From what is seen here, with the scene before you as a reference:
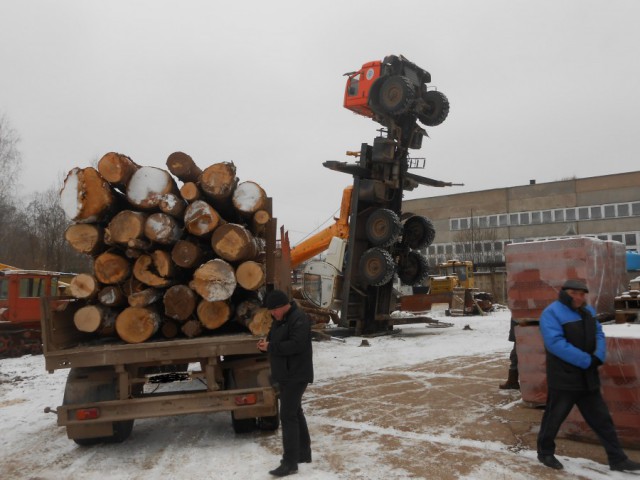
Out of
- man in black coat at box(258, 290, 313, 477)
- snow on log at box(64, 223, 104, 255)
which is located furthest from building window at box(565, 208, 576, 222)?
snow on log at box(64, 223, 104, 255)

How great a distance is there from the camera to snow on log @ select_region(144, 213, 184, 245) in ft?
19.7

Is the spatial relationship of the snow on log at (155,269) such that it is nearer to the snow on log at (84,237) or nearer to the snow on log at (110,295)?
the snow on log at (110,295)

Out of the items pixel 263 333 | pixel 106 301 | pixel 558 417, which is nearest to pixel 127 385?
pixel 106 301

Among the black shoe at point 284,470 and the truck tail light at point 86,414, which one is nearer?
the black shoe at point 284,470

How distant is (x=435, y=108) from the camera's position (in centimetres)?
1681

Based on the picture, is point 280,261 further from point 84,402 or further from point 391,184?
point 391,184

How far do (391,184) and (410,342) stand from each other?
463 cm

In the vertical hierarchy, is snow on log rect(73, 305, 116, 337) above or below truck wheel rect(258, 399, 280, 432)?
above

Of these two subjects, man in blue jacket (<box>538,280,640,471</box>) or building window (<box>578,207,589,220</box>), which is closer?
man in blue jacket (<box>538,280,640,471</box>)

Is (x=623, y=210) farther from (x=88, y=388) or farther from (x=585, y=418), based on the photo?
(x=88, y=388)

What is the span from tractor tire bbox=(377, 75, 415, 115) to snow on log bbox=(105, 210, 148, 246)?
36.6 feet

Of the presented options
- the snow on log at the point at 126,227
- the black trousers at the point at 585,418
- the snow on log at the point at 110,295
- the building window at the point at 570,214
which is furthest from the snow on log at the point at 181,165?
the building window at the point at 570,214

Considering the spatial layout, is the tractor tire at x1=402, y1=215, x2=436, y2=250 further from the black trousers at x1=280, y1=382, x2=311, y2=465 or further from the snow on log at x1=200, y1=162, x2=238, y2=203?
the black trousers at x1=280, y1=382, x2=311, y2=465

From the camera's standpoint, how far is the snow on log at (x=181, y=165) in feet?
20.8
